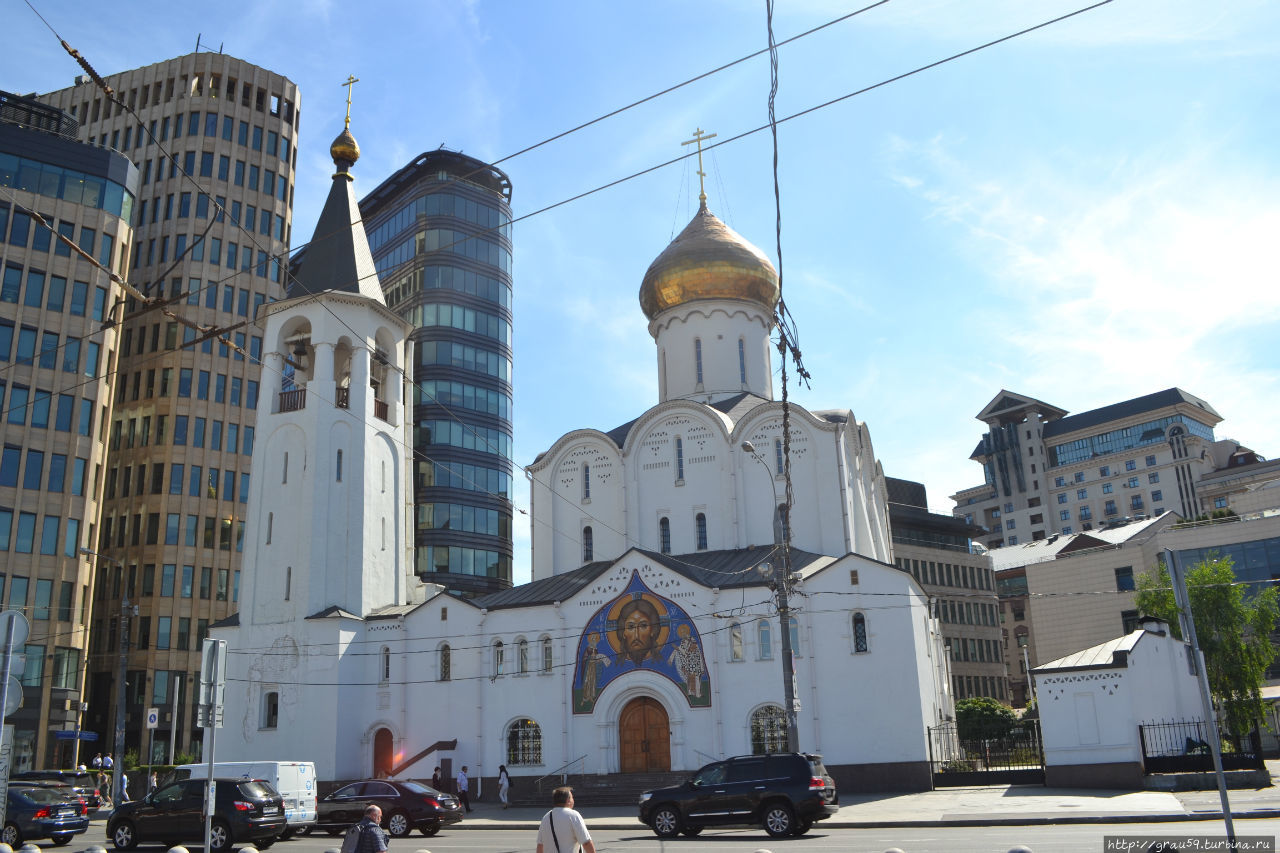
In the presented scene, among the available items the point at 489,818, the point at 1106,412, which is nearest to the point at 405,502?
the point at 489,818

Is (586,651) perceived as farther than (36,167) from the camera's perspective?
No

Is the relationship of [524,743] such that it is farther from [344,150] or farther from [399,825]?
[344,150]

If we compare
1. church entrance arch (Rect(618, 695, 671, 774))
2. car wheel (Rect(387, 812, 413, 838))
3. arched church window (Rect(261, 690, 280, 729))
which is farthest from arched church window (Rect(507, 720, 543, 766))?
car wheel (Rect(387, 812, 413, 838))

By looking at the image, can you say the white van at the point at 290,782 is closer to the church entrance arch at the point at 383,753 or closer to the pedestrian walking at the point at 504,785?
Result: the pedestrian walking at the point at 504,785

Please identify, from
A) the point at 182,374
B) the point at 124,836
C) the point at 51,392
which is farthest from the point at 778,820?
the point at 182,374

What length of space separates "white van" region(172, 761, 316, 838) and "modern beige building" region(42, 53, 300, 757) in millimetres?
29331

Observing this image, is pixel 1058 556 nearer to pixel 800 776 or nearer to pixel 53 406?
pixel 800 776

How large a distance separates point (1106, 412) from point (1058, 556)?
44.1 metres

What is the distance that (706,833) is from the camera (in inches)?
743

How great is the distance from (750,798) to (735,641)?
10.9 metres

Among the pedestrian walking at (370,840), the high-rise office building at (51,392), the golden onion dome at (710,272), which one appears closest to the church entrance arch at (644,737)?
the golden onion dome at (710,272)

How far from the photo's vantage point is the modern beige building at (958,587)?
62.0 meters

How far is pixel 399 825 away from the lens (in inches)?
800

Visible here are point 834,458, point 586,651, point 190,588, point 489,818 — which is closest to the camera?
point 489,818
